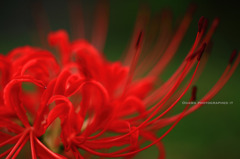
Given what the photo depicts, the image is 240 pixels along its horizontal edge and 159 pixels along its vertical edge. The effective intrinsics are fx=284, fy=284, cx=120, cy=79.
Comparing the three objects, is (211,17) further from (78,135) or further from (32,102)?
(78,135)

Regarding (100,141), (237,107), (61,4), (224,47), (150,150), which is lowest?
(100,141)

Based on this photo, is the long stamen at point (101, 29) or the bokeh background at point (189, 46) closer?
the bokeh background at point (189, 46)

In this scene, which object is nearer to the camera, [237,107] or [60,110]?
[60,110]

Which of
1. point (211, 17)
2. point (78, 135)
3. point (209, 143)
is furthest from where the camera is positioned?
point (211, 17)

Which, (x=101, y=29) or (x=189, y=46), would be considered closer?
(x=101, y=29)

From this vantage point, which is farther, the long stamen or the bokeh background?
the long stamen

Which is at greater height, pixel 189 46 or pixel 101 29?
pixel 189 46

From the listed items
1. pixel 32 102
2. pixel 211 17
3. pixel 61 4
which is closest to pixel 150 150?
pixel 32 102

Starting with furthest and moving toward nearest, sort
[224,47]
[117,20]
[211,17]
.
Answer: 1. [117,20]
2. [211,17]
3. [224,47]
